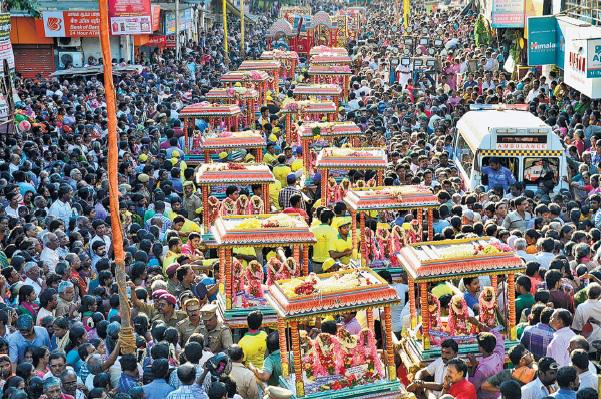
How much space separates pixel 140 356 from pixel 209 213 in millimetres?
6402

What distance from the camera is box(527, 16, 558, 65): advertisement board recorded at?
99.2 ft

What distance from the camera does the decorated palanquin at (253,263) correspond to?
1370cm

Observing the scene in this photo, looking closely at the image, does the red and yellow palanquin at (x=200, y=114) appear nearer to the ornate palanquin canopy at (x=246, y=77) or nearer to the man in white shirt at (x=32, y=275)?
the ornate palanquin canopy at (x=246, y=77)

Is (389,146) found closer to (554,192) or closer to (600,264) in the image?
(554,192)

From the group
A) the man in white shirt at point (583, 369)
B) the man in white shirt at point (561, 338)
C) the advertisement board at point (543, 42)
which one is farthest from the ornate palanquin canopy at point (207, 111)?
the man in white shirt at point (583, 369)

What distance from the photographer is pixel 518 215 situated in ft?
55.1

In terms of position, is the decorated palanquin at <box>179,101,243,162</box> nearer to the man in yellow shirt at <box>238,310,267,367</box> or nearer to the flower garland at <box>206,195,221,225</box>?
the flower garland at <box>206,195,221,225</box>

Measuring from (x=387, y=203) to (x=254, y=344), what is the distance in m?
4.13

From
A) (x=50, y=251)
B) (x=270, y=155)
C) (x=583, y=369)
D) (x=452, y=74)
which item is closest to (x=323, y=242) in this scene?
(x=50, y=251)

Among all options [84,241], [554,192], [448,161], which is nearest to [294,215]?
[84,241]

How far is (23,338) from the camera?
1191 centimetres

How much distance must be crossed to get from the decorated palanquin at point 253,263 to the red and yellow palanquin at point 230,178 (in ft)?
10.4

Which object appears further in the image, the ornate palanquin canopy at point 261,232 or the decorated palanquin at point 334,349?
the ornate palanquin canopy at point 261,232

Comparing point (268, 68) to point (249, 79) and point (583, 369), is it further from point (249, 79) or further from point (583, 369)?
point (583, 369)
